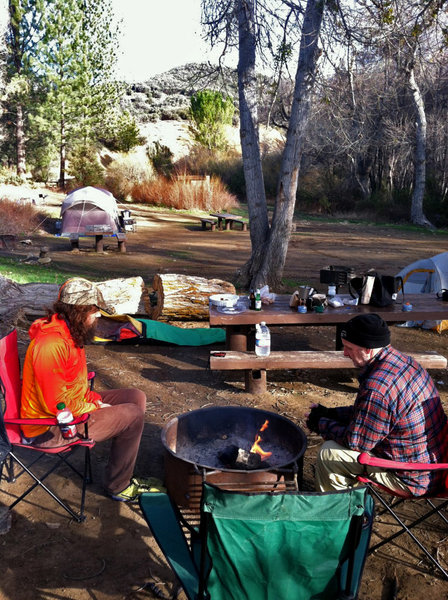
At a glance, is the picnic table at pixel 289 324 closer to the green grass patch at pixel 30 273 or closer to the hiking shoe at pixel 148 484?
the hiking shoe at pixel 148 484

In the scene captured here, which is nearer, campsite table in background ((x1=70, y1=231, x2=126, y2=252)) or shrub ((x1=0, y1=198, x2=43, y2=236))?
campsite table in background ((x1=70, y1=231, x2=126, y2=252))

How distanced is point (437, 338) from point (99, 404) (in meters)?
5.27

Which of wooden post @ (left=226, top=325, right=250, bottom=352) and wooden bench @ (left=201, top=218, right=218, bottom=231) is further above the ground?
wooden bench @ (left=201, top=218, right=218, bottom=231)

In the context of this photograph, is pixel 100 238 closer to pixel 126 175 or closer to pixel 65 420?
pixel 65 420

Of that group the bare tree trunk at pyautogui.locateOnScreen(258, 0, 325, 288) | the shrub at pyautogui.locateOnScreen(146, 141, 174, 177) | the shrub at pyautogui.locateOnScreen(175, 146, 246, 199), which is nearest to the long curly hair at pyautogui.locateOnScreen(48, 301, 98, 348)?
the bare tree trunk at pyautogui.locateOnScreen(258, 0, 325, 288)

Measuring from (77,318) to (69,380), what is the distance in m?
0.39

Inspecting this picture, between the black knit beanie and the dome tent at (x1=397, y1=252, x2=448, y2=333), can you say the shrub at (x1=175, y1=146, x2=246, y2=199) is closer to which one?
the dome tent at (x1=397, y1=252, x2=448, y2=333)

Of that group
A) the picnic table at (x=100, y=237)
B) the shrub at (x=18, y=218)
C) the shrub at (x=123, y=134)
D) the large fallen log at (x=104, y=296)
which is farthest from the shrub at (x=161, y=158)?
the large fallen log at (x=104, y=296)

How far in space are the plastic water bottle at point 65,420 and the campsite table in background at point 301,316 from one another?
2.31 meters

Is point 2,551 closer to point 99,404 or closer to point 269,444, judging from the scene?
point 99,404

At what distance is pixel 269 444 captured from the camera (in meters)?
3.70

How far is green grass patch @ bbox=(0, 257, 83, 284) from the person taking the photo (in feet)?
31.5

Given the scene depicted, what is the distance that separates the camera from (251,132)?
31.7 ft

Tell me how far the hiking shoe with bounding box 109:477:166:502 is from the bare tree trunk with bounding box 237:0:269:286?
6342 mm
